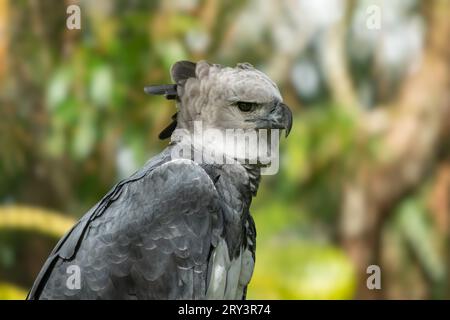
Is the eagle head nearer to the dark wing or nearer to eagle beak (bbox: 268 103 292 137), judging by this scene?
eagle beak (bbox: 268 103 292 137)

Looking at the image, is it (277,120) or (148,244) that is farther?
(277,120)

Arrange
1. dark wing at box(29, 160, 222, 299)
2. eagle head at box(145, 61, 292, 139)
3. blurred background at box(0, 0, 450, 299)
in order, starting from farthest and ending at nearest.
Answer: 1. blurred background at box(0, 0, 450, 299)
2. eagle head at box(145, 61, 292, 139)
3. dark wing at box(29, 160, 222, 299)

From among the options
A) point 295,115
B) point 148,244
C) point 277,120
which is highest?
point 295,115

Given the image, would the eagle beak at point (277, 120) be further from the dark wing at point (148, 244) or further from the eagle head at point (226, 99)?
the dark wing at point (148, 244)

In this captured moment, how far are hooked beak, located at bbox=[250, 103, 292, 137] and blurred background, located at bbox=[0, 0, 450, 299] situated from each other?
179 centimetres

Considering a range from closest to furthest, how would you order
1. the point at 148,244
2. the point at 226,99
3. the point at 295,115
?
the point at 148,244 → the point at 226,99 → the point at 295,115

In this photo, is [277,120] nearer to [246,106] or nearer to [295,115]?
[246,106]

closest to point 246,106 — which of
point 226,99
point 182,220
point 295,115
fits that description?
Answer: point 226,99

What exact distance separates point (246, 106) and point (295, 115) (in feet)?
6.20

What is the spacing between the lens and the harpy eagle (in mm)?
1282

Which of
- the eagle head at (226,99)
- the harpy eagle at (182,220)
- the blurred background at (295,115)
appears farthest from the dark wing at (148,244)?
the blurred background at (295,115)

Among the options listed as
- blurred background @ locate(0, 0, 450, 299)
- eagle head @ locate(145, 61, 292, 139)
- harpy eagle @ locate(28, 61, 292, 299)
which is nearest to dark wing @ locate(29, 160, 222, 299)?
harpy eagle @ locate(28, 61, 292, 299)

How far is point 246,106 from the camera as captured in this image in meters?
1.41

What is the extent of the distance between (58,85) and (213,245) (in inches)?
84.5
